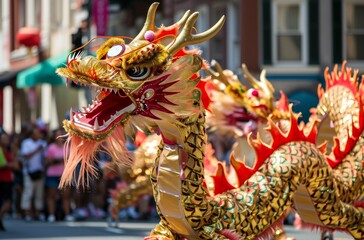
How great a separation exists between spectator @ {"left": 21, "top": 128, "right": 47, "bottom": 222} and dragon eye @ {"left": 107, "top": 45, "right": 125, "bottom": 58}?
489 inches

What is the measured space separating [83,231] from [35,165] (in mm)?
3461

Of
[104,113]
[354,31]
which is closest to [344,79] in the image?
[104,113]

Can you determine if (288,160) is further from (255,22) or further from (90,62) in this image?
(255,22)

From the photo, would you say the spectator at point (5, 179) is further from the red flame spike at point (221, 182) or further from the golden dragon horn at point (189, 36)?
the golden dragon horn at point (189, 36)

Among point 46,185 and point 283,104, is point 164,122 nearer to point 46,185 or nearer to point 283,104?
point 283,104

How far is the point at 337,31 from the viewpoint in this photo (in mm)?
30109

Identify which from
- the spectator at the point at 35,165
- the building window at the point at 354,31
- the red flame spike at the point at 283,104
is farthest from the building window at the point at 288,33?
the red flame spike at the point at 283,104

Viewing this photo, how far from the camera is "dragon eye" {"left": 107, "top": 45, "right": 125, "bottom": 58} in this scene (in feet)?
28.9

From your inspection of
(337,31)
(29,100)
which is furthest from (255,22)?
(29,100)

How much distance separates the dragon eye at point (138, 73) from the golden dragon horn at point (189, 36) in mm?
260

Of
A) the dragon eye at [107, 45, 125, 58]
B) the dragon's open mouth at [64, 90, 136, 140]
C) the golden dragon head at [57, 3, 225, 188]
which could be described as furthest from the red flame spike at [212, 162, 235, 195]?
the dragon eye at [107, 45, 125, 58]

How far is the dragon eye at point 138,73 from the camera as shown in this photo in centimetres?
880

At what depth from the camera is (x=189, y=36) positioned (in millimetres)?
9023

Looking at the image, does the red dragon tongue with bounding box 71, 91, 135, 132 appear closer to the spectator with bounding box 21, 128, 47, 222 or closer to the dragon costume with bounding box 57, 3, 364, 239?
the dragon costume with bounding box 57, 3, 364, 239
